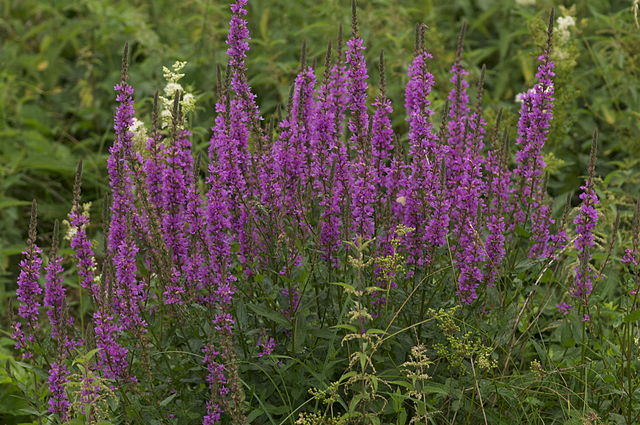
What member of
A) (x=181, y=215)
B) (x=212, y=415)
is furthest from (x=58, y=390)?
(x=181, y=215)

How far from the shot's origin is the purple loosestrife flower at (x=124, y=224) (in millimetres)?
3453

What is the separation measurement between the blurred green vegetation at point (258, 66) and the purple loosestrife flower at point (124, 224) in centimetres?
216

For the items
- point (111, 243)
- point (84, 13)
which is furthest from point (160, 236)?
point (84, 13)

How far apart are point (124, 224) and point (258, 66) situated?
405 centimetres

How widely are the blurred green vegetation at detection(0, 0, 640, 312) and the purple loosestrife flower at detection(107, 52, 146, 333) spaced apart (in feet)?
7.09

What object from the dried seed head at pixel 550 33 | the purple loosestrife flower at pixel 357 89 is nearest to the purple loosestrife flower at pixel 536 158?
the dried seed head at pixel 550 33

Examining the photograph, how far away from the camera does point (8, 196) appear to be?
23.2ft

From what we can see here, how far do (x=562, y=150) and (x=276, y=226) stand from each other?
3.83 meters

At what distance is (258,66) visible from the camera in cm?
746

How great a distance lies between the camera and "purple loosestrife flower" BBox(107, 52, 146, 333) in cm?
345

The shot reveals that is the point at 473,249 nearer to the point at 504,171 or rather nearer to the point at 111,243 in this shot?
the point at 504,171

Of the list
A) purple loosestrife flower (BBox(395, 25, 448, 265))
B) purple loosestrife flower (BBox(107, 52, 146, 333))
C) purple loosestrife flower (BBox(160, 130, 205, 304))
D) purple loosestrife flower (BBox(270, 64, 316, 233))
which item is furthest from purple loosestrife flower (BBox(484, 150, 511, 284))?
purple loosestrife flower (BBox(107, 52, 146, 333))

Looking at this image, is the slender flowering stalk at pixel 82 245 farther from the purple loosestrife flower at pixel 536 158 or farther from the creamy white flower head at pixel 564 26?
the creamy white flower head at pixel 564 26

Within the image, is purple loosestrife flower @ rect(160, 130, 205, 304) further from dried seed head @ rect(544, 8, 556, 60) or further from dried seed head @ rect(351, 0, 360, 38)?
dried seed head @ rect(544, 8, 556, 60)
